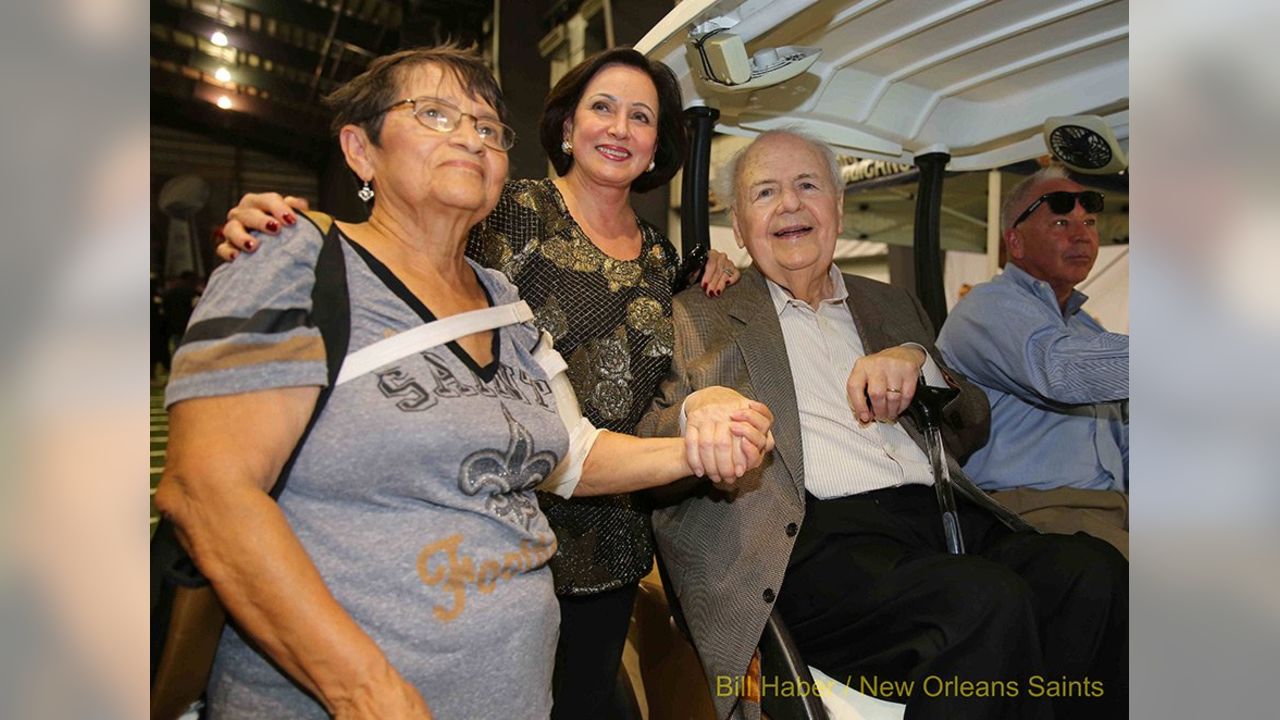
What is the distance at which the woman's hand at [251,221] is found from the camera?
987 mm

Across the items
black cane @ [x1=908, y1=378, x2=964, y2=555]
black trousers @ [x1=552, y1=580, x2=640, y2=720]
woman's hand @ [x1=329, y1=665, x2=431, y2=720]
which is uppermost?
black cane @ [x1=908, y1=378, x2=964, y2=555]

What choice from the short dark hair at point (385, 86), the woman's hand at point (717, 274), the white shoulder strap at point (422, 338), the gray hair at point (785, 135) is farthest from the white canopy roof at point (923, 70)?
the white shoulder strap at point (422, 338)

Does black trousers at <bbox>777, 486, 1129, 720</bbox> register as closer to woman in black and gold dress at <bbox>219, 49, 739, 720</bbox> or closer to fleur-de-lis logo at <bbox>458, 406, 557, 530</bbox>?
woman in black and gold dress at <bbox>219, 49, 739, 720</bbox>

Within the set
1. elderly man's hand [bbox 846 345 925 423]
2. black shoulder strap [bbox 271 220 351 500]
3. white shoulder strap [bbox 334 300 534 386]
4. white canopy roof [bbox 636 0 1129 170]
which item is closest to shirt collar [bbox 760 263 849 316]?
elderly man's hand [bbox 846 345 925 423]

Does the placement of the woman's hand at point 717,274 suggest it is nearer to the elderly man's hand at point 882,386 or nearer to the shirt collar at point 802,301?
the shirt collar at point 802,301

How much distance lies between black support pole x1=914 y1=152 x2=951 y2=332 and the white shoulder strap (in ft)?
5.24

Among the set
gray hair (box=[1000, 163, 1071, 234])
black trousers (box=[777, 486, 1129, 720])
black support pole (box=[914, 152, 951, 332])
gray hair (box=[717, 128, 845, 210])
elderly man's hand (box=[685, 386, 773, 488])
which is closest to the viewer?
elderly man's hand (box=[685, 386, 773, 488])

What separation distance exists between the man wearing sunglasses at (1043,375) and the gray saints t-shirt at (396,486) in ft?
4.23

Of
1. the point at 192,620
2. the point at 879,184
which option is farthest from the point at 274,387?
the point at 879,184

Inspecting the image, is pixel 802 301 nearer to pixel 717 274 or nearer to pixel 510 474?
pixel 717 274

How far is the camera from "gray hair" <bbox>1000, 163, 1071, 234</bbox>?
6.94 ft
